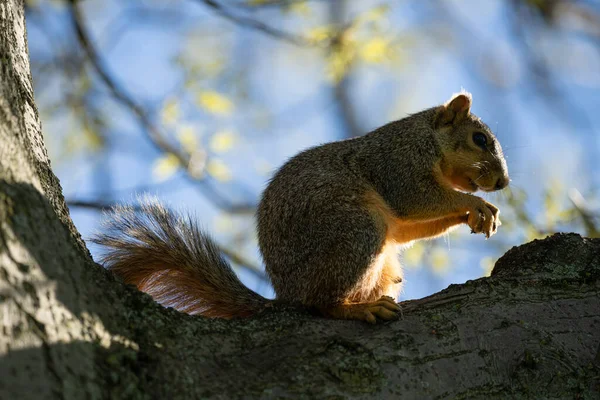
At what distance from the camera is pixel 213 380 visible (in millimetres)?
1844

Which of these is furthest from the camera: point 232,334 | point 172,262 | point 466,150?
point 466,150

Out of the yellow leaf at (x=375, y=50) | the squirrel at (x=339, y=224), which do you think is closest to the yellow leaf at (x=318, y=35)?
the yellow leaf at (x=375, y=50)

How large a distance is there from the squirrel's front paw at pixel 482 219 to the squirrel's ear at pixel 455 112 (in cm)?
65

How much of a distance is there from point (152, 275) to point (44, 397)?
1.36 m

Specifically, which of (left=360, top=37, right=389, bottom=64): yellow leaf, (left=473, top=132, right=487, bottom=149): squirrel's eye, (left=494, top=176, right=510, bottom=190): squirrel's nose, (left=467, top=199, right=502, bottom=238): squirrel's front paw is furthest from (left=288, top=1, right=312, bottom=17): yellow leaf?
(left=467, top=199, right=502, bottom=238): squirrel's front paw

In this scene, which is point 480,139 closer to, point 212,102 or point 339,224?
point 339,224

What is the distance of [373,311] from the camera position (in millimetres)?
2402

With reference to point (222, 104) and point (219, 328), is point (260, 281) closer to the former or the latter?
point (222, 104)

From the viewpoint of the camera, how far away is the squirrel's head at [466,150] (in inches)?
144

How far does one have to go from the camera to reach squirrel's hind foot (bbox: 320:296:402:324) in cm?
234

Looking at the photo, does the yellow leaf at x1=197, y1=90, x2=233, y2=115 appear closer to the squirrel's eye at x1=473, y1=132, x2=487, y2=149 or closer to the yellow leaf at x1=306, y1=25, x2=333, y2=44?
the yellow leaf at x1=306, y1=25, x2=333, y2=44

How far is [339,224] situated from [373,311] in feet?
1.97

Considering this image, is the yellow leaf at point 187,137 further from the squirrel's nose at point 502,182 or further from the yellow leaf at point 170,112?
the squirrel's nose at point 502,182

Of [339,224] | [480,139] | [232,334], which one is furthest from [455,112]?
[232,334]
